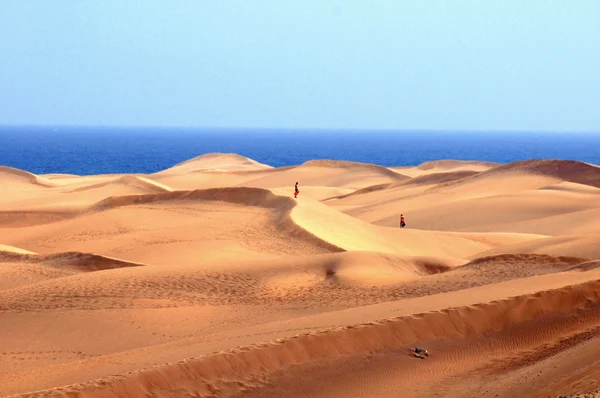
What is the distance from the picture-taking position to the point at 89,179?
189 ft

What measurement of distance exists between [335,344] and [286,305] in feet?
13.3

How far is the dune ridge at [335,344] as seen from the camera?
9680 mm

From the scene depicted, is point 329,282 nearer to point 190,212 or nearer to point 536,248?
point 536,248

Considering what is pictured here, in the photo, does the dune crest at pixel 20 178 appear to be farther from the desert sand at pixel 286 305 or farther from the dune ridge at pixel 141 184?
the desert sand at pixel 286 305

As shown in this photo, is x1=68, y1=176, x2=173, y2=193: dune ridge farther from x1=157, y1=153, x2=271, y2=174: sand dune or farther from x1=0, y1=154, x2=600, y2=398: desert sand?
x1=157, y1=153, x2=271, y2=174: sand dune

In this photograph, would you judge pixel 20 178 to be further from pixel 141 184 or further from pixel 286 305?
pixel 286 305

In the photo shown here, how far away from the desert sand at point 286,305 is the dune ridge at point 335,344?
21mm

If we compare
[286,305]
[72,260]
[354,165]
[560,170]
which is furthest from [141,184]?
[286,305]

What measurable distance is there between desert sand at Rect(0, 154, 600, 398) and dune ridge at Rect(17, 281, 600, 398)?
21mm

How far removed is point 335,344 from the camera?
1084cm

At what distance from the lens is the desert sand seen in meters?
9.95

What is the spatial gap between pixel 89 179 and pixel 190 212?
3087 centimetres

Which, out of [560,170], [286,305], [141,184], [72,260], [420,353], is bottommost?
[141,184]

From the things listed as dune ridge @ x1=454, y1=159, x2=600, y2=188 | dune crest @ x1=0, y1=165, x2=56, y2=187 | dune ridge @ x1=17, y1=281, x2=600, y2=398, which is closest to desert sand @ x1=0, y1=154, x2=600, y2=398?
dune ridge @ x1=17, y1=281, x2=600, y2=398
